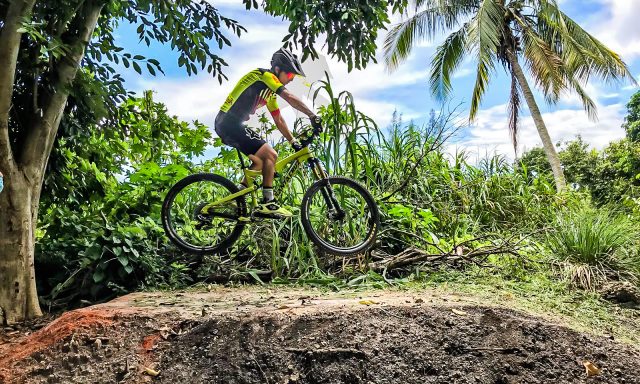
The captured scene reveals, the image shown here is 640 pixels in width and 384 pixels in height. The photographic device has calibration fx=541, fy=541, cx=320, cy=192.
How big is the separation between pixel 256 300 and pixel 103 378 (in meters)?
1.25

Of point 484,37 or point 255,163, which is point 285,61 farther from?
point 484,37

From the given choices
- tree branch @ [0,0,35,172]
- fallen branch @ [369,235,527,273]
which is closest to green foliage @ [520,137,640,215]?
fallen branch @ [369,235,527,273]

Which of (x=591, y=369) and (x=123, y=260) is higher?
(x=123, y=260)

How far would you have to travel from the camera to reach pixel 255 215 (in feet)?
15.6

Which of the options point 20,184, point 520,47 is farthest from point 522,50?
point 20,184

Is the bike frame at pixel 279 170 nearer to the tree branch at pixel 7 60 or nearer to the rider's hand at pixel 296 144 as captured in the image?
the rider's hand at pixel 296 144

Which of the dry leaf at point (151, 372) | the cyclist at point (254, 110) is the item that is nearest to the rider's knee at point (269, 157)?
the cyclist at point (254, 110)

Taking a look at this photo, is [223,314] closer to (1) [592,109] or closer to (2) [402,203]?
(2) [402,203]

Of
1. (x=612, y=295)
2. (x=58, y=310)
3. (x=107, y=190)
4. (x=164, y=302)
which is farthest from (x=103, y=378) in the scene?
(x=612, y=295)

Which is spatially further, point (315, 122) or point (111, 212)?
point (111, 212)

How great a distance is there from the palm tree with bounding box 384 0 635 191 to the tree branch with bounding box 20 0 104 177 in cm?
1050

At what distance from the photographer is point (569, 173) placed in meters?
18.2

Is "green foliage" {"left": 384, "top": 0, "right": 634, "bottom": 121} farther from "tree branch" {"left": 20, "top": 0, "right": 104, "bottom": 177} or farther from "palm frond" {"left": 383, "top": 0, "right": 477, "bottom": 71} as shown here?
"tree branch" {"left": 20, "top": 0, "right": 104, "bottom": 177}

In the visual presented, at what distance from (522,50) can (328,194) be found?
12.1 m
